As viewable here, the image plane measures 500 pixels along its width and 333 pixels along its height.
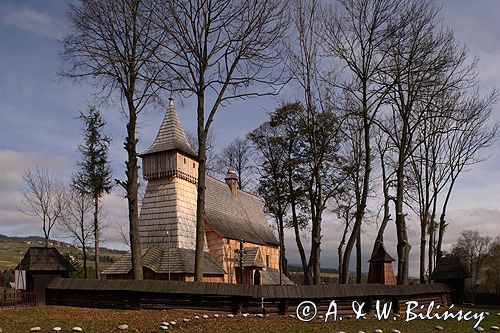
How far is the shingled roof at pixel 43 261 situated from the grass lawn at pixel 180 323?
4556mm

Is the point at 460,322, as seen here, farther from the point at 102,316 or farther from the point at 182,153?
the point at 182,153

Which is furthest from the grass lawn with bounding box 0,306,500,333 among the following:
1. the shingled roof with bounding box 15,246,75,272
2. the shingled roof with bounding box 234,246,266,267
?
the shingled roof with bounding box 234,246,266,267

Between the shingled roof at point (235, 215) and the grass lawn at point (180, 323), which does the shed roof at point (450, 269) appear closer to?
the grass lawn at point (180, 323)

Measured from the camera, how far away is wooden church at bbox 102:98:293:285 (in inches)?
1126

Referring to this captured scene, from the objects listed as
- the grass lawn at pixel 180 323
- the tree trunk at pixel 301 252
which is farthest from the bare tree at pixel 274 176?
the grass lawn at pixel 180 323

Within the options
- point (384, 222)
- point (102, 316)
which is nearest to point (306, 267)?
point (384, 222)

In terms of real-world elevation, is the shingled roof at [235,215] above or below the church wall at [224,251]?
above

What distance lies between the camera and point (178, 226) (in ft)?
99.7

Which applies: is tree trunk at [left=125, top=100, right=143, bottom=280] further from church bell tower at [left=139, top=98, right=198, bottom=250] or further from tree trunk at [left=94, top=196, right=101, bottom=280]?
tree trunk at [left=94, top=196, right=101, bottom=280]

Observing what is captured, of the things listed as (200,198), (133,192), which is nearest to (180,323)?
(200,198)

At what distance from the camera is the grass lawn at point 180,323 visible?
1306 centimetres

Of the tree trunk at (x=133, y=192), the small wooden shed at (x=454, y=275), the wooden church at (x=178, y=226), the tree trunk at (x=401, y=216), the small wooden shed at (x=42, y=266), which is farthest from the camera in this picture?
the wooden church at (x=178, y=226)

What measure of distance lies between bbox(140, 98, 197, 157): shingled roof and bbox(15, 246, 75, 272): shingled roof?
1186 cm

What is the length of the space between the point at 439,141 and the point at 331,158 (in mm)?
7121
